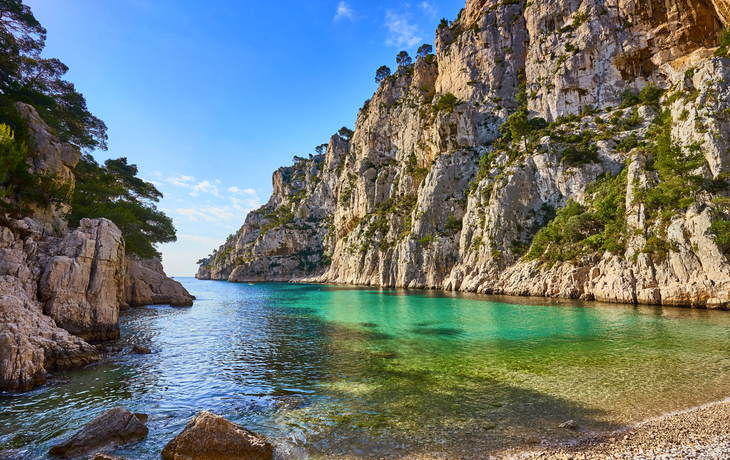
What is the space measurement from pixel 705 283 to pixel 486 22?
2716 inches

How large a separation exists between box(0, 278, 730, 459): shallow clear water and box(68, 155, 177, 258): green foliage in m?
16.8

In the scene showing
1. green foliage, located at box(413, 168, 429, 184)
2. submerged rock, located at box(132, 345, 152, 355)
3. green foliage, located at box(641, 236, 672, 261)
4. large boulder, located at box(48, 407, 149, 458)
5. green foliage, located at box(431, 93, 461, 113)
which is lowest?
submerged rock, located at box(132, 345, 152, 355)

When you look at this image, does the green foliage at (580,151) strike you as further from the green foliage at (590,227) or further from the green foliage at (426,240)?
the green foliage at (426,240)

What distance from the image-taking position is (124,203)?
135ft

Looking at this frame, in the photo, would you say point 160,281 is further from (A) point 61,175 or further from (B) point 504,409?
(B) point 504,409

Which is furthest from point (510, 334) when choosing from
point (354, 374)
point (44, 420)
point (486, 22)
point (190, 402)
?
point (486, 22)

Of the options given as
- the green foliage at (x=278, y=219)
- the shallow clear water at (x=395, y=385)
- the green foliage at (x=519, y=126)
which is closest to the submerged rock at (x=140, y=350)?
the shallow clear water at (x=395, y=385)

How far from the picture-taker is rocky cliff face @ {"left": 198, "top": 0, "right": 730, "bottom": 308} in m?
28.7

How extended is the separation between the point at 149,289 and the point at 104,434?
124 feet

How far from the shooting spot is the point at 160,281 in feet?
138

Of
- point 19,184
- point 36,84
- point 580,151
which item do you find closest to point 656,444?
point 19,184

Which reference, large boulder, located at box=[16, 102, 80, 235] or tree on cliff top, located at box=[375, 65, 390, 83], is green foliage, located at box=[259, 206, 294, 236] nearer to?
tree on cliff top, located at box=[375, 65, 390, 83]

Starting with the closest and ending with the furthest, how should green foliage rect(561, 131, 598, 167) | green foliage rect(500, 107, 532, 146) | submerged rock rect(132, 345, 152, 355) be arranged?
1. submerged rock rect(132, 345, 152, 355)
2. green foliage rect(561, 131, 598, 167)
3. green foliage rect(500, 107, 532, 146)

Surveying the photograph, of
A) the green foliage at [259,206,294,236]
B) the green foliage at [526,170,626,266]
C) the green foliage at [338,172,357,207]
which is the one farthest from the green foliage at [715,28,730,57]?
the green foliage at [259,206,294,236]
